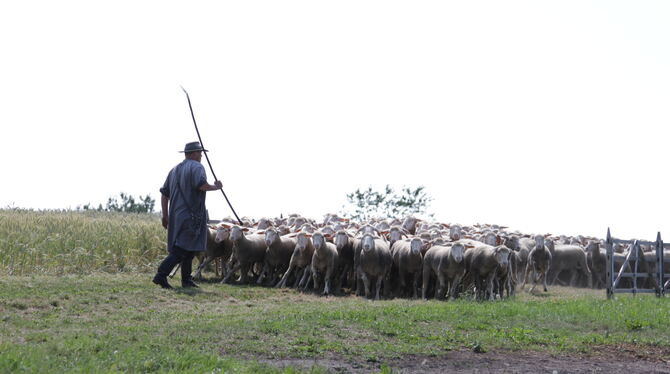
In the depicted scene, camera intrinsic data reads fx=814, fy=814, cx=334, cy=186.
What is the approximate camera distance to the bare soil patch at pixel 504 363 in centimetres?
982

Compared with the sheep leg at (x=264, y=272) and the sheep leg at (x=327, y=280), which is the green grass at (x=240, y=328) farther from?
the sheep leg at (x=264, y=272)

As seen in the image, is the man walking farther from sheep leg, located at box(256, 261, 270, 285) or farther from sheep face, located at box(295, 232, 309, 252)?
sheep leg, located at box(256, 261, 270, 285)

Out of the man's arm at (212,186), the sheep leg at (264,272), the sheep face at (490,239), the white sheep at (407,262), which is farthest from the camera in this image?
the sheep face at (490,239)

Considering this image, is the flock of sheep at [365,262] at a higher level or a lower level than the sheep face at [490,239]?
lower

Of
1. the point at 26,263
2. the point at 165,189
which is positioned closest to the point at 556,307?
the point at 165,189

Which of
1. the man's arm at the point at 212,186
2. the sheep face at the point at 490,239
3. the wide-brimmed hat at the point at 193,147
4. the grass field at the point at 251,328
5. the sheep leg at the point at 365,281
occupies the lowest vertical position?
the grass field at the point at 251,328

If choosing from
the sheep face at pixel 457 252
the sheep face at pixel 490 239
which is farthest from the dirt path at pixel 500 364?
the sheep face at pixel 490 239

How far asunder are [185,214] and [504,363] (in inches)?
360

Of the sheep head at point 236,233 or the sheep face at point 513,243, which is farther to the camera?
the sheep face at point 513,243

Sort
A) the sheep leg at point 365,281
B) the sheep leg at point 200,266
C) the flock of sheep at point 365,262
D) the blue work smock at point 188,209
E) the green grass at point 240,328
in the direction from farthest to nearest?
1. the sheep leg at point 200,266
2. the sheep leg at point 365,281
3. the flock of sheep at point 365,262
4. the blue work smock at point 188,209
5. the green grass at point 240,328

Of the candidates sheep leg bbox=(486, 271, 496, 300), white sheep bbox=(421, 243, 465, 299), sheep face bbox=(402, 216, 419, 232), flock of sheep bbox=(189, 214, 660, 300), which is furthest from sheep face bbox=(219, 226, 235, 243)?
sheep face bbox=(402, 216, 419, 232)

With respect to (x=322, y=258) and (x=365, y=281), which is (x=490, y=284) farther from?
(x=322, y=258)

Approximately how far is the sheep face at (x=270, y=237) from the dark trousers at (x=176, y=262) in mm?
4388

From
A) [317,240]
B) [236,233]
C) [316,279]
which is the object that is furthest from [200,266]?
[317,240]
